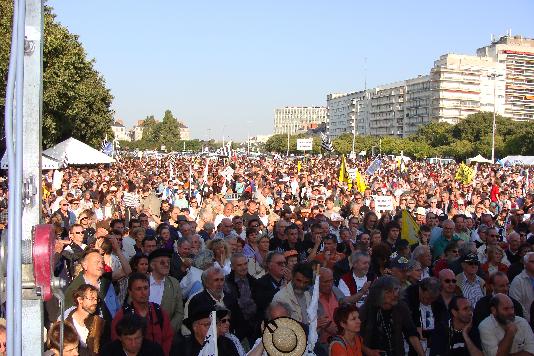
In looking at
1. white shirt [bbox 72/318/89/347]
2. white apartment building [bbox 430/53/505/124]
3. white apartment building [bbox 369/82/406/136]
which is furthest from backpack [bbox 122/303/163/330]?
white apartment building [bbox 369/82/406/136]

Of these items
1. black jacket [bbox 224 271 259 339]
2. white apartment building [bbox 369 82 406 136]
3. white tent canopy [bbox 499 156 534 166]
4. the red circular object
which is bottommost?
black jacket [bbox 224 271 259 339]

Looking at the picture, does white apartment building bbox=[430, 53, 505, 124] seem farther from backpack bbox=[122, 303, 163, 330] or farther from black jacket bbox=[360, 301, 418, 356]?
backpack bbox=[122, 303, 163, 330]

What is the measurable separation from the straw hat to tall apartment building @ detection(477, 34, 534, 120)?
17665 centimetres

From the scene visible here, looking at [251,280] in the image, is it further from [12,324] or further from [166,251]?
[12,324]

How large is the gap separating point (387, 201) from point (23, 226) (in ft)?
51.1

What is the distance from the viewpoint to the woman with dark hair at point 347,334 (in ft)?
17.1

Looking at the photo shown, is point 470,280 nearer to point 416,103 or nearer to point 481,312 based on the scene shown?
point 481,312

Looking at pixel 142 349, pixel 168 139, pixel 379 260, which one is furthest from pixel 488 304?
pixel 168 139

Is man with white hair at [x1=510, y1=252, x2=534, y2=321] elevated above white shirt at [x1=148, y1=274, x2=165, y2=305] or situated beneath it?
situated beneath

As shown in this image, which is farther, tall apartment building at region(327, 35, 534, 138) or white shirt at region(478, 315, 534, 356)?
tall apartment building at region(327, 35, 534, 138)

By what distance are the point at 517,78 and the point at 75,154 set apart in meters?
158

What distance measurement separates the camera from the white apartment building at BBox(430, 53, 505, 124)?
16450 centimetres

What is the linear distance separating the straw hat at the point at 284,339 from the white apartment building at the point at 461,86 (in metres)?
164

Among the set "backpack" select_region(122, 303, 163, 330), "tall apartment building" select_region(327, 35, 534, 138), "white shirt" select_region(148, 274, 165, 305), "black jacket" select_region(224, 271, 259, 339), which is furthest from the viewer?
"tall apartment building" select_region(327, 35, 534, 138)
